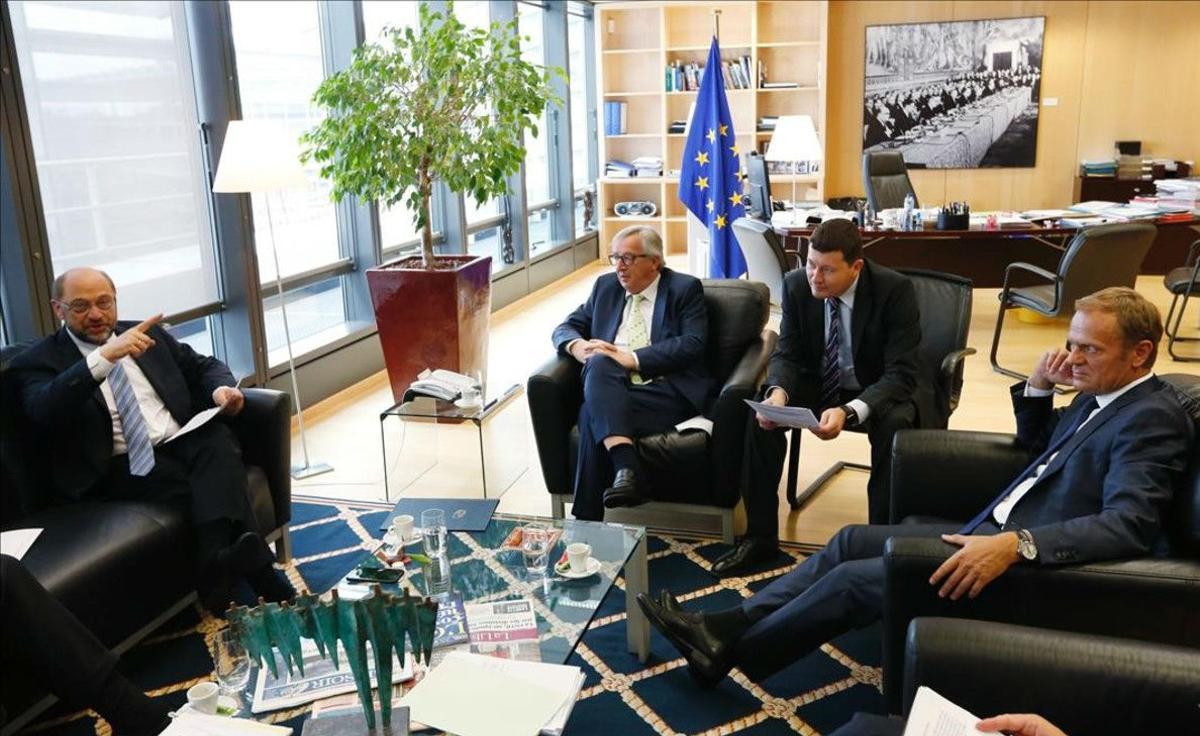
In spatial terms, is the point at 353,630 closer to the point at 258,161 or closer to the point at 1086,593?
the point at 1086,593

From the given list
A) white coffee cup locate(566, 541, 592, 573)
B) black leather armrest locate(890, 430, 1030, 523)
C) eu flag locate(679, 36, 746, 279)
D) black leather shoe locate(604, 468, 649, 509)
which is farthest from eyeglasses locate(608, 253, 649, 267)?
eu flag locate(679, 36, 746, 279)

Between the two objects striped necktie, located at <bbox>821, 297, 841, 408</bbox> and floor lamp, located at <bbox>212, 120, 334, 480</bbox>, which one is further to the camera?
floor lamp, located at <bbox>212, 120, 334, 480</bbox>

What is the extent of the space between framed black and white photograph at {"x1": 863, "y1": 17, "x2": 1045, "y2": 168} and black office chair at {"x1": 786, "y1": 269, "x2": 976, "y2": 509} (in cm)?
592

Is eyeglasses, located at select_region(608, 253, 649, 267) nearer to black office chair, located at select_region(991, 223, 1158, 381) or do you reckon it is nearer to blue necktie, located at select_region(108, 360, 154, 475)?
blue necktie, located at select_region(108, 360, 154, 475)

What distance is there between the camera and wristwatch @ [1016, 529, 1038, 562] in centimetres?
199

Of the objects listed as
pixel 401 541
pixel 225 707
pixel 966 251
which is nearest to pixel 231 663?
pixel 225 707

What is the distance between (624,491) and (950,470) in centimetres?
102

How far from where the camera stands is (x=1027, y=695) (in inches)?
66.4

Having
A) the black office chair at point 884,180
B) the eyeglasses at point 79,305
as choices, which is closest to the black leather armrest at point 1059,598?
the eyeglasses at point 79,305

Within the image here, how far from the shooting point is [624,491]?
3.14 metres

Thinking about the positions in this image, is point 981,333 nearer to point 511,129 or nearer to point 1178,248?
point 1178,248

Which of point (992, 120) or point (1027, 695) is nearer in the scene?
point (1027, 695)

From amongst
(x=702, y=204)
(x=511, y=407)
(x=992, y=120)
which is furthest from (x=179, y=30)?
(x=992, y=120)

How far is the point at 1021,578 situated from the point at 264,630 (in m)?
1.51
